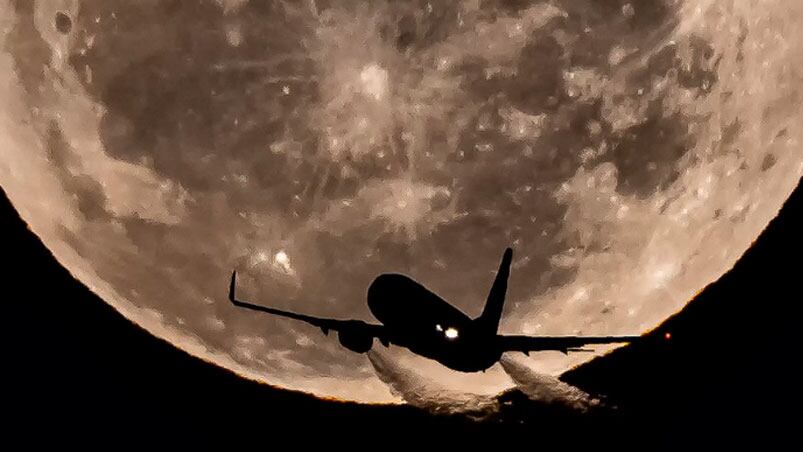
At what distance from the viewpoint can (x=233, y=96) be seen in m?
18.9

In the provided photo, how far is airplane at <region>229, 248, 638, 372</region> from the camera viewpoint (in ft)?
64.2

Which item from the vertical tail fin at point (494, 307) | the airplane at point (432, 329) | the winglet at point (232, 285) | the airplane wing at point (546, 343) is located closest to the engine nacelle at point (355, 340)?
the airplane at point (432, 329)

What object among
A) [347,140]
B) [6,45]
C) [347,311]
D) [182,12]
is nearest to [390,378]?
[347,311]

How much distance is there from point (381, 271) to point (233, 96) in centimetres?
457

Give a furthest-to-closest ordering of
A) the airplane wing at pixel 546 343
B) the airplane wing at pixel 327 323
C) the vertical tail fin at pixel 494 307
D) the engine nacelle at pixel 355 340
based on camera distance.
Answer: the engine nacelle at pixel 355 340 < the airplane wing at pixel 546 343 < the airplane wing at pixel 327 323 < the vertical tail fin at pixel 494 307

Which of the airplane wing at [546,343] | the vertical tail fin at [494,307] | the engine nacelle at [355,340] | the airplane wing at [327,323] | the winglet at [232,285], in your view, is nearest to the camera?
the vertical tail fin at [494,307]

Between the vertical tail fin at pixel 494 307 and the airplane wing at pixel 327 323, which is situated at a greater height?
the vertical tail fin at pixel 494 307

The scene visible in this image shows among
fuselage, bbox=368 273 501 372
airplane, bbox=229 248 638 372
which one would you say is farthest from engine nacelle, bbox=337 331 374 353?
fuselage, bbox=368 273 501 372

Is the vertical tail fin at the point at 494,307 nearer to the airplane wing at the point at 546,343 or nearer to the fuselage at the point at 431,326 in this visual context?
the fuselage at the point at 431,326

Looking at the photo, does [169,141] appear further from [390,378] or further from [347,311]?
[390,378]

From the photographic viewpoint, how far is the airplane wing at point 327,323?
20.0m

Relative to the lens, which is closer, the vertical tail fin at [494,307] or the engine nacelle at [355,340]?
the vertical tail fin at [494,307]

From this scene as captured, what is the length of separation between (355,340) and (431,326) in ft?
5.26

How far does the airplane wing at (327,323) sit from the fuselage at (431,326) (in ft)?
1.18
